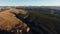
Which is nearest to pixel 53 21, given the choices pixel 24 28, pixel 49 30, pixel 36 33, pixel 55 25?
pixel 55 25

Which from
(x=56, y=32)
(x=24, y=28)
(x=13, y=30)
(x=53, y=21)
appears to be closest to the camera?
(x=13, y=30)

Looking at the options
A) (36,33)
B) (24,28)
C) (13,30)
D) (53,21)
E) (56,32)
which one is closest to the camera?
(13,30)

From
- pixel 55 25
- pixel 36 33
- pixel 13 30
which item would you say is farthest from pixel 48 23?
pixel 13 30

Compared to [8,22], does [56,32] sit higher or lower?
lower

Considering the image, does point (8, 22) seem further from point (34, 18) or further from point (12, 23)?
point (34, 18)

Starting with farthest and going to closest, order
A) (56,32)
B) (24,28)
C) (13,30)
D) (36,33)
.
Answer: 1. (56,32)
2. (36,33)
3. (24,28)
4. (13,30)

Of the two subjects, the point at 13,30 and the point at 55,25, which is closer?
the point at 13,30

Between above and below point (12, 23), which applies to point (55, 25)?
below

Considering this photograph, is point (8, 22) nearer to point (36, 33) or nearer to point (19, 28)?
point (19, 28)

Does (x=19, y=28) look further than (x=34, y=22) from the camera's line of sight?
No
